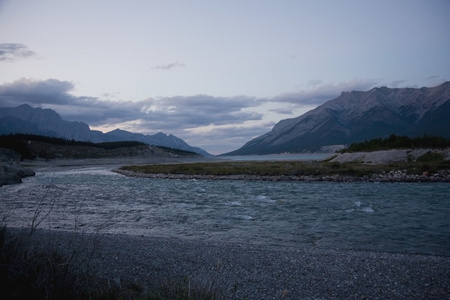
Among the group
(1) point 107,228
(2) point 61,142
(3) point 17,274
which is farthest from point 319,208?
(2) point 61,142

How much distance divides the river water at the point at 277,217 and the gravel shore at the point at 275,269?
5.74 ft

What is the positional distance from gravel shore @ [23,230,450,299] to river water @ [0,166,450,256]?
1.75 metres

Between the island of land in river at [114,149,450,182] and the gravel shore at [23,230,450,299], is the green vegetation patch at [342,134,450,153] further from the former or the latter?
the gravel shore at [23,230,450,299]

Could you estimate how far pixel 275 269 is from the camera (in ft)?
29.8

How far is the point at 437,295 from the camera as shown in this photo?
23.9 feet

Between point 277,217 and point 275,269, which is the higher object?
point 275,269

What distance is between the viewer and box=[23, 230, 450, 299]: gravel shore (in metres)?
7.45

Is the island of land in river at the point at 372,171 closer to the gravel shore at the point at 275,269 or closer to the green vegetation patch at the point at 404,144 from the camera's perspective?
the green vegetation patch at the point at 404,144

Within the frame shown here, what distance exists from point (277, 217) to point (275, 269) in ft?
31.7

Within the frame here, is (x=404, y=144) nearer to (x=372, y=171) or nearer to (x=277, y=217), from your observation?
(x=372, y=171)

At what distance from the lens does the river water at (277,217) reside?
530 inches

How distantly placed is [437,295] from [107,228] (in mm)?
14970

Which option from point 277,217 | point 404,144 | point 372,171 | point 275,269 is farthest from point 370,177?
point 275,269

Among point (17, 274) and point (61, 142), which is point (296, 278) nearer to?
point (17, 274)
